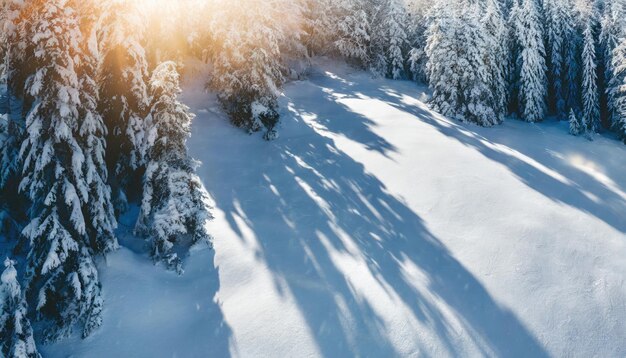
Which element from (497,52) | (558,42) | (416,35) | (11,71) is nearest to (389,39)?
(416,35)

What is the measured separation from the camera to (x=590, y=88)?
3503 centimetres

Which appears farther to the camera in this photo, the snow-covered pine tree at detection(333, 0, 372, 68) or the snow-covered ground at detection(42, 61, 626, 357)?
the snow-covered pine tree at detection(333, 0, 372, 68)

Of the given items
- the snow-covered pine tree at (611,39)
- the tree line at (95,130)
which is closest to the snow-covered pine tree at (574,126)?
the snow-covered pine tree at (611,39)

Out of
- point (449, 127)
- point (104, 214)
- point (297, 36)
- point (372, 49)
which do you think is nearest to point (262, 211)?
point (104, 214)

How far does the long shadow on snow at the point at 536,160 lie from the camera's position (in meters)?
18.1

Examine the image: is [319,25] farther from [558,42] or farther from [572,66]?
[572,66]

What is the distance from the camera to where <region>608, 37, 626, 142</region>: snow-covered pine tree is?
3180 cm

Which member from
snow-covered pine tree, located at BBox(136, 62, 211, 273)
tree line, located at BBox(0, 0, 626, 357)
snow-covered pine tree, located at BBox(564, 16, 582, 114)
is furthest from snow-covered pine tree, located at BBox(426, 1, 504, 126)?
snow-covered pine tree, located at BBox(136, 62, 211, 273)

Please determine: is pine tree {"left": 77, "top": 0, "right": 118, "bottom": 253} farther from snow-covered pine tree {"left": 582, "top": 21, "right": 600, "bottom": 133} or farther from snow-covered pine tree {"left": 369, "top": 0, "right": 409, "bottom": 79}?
snow-covered pine tree {"left": 582, "top": 21, "right": 600, "bottom": 133}

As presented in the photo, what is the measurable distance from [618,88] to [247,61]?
3047 cm

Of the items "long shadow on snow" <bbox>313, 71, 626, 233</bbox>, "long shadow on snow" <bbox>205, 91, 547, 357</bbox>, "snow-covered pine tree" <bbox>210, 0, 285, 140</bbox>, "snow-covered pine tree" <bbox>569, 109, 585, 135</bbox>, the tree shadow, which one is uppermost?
"snow-covered pine tree" <bbox>210, 0, 285, 140</bbox>

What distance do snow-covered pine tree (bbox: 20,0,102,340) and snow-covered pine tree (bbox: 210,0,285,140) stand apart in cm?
1292

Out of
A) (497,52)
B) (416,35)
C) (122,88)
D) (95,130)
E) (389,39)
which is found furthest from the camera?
(416,35)

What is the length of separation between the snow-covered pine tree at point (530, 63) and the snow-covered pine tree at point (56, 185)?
35743 mm
